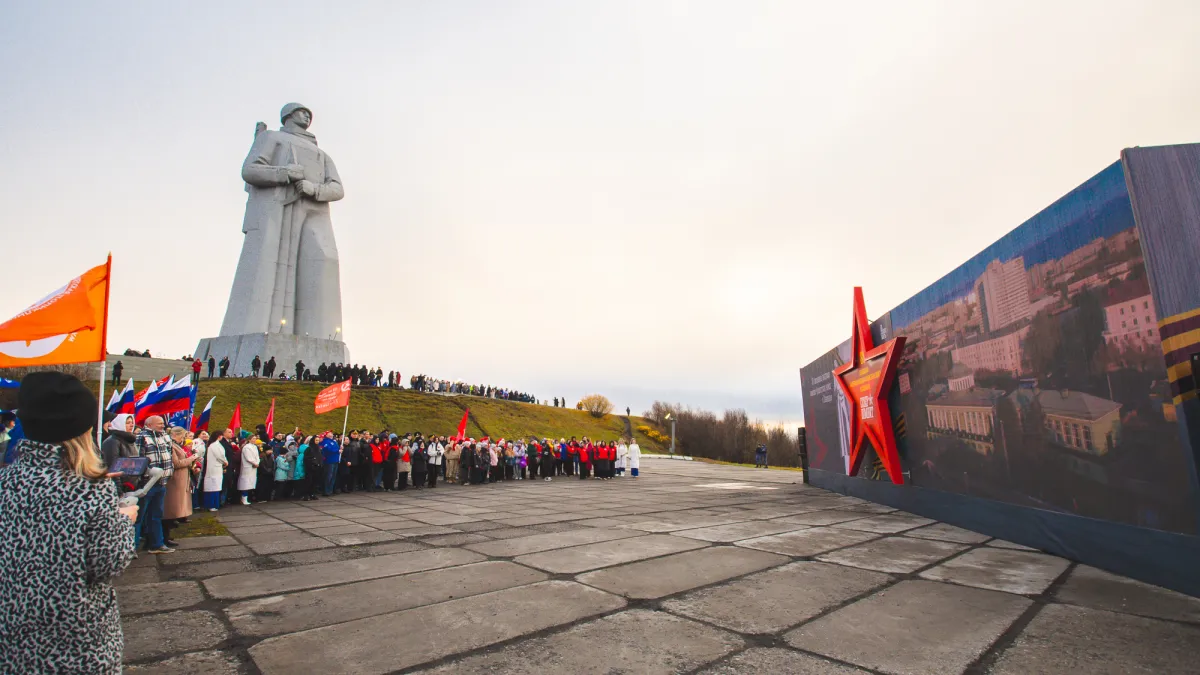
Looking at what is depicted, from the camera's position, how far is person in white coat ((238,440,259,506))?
454 inches

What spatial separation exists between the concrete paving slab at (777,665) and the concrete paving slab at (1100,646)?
86 centimetres

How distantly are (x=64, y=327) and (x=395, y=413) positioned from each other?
3256 cm

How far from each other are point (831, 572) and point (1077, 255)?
422 centimetres

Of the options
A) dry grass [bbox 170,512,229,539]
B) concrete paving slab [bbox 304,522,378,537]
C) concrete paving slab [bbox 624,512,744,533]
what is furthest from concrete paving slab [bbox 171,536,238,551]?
concrete paving slab [bbox 624,512,744,533]

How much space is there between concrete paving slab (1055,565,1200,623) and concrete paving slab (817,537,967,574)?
115 centimetres

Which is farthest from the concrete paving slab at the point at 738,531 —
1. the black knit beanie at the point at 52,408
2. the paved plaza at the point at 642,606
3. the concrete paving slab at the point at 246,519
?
the concrete paving slab at the point at 246,519

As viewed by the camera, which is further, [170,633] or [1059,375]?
[1059,375]

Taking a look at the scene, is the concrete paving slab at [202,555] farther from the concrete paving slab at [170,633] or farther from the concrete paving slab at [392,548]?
the concrete paving slab at [170,633]

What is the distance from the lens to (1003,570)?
5.30 m

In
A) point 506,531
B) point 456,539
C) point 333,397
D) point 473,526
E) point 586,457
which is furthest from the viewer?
point 586,457

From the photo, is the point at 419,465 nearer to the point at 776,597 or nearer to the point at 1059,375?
the point at 776,597

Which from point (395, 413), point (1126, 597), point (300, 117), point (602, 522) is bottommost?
point (1126, 597)

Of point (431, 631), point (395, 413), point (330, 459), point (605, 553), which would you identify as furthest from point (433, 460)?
point (395, 413)

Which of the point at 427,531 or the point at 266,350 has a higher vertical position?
the point at 266,350
